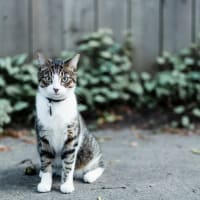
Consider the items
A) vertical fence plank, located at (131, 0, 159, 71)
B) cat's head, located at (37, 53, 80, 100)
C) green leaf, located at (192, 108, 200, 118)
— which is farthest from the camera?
vertical fence plank, located at (131, 0, 159, 71)

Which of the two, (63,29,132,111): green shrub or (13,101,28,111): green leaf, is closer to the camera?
(13,101,28,111): green leaf

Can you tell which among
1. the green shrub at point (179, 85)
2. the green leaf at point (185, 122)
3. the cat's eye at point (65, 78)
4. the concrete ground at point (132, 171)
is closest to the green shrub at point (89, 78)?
the green shrub at point (179, 85)

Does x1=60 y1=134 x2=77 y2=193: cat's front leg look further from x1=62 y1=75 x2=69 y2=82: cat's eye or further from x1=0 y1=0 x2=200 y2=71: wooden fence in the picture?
x1=0 y1=0 x2=200 y2=71: wooden fence

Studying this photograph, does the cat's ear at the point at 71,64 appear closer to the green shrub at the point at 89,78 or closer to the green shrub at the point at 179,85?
the green shrub at the point at 89,78

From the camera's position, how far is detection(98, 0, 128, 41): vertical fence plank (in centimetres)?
507

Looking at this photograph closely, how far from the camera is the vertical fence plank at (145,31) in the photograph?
509 centimetres

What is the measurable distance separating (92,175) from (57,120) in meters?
0.51

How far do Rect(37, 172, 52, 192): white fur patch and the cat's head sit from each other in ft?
1.64

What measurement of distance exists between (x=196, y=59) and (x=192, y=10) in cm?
53

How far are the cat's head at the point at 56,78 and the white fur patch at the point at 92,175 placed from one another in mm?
596

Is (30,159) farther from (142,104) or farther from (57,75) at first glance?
(142,104)

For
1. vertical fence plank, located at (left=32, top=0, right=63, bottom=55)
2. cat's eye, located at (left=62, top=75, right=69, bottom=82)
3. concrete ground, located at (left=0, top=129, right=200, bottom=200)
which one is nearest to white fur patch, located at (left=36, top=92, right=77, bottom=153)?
cat's eye, located at (left=62, top=75, right=69, bottom=82)

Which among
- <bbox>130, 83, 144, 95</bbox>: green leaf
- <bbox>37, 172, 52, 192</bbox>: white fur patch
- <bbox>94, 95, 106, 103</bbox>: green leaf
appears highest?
<bbox>130, 83, 144, 95</bbox>: green leaf

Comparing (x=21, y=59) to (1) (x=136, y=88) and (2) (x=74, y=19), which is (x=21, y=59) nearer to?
(2) (x=74, y=19)
